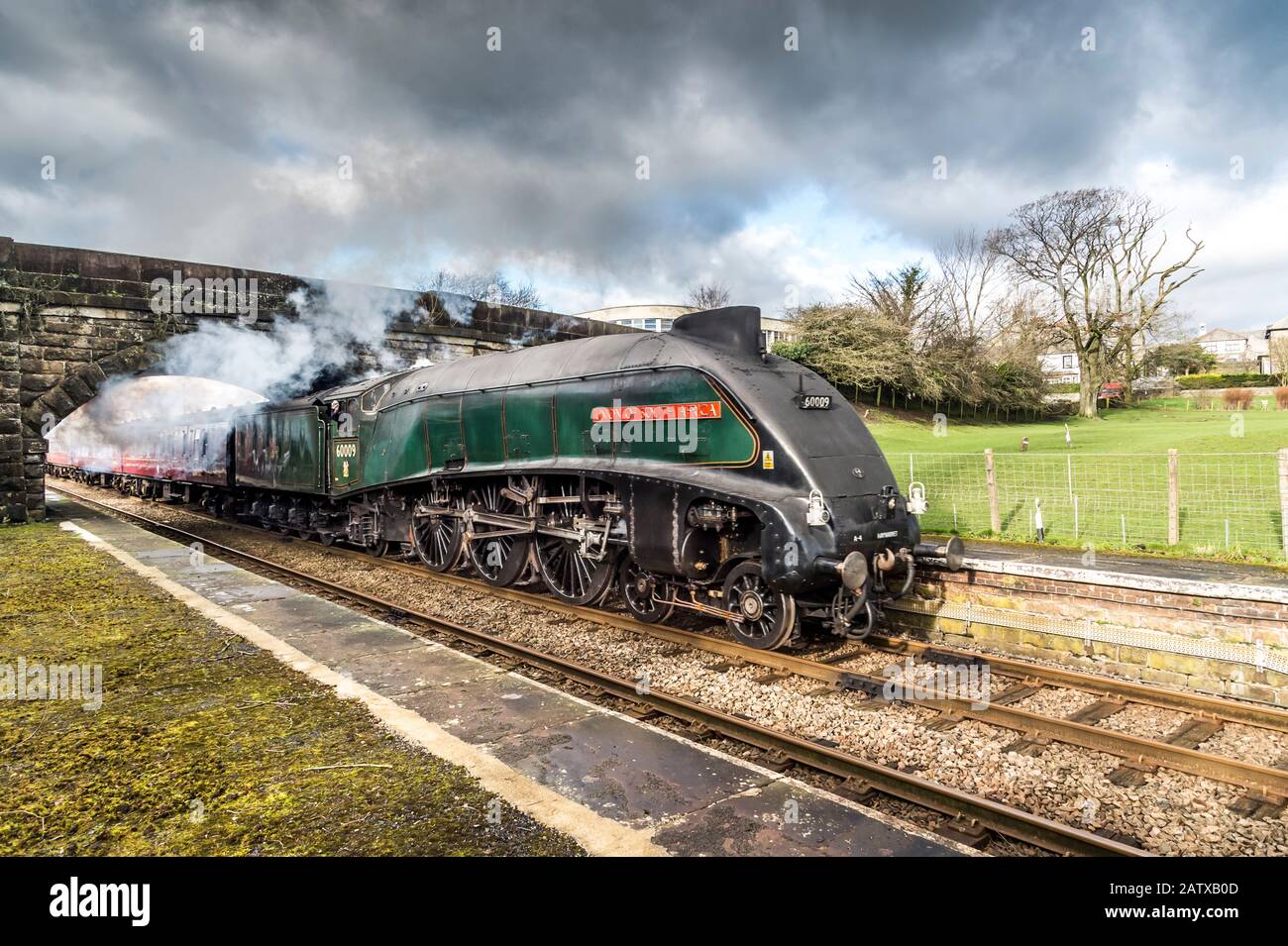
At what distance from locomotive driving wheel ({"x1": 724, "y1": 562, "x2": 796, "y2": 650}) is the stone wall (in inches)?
98.5

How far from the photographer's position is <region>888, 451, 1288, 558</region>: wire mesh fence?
35.6 feet

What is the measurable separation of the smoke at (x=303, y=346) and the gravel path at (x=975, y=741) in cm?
1333

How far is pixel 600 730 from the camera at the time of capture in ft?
17.1

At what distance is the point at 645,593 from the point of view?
8227mm

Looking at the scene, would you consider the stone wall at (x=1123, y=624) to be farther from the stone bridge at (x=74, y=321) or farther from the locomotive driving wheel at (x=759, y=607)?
the stone bridge at (x=74, y=321)

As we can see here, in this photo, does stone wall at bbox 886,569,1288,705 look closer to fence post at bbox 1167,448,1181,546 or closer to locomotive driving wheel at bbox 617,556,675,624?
locomotive driving wheel at bbox 617,556,675,624

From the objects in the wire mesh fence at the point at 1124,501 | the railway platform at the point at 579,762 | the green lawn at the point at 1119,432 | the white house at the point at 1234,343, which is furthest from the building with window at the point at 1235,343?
the railway platform at the point at 579,762

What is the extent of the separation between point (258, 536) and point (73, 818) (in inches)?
577

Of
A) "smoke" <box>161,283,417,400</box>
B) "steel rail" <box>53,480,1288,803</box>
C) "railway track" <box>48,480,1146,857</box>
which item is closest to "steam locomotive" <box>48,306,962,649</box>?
"steel rail" <box>53,480,1288,803</box>

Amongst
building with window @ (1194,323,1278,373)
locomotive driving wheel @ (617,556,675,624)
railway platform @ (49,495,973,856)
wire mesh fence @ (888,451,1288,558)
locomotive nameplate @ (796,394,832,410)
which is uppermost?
building with window @ (1194,323,1278,373)

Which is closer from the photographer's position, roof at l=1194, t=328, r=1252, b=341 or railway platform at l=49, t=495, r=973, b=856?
railway platform at l=49, t=495, r=973, b=856

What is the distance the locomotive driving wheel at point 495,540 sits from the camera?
9.99m

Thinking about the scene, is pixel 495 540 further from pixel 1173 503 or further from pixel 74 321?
pixel 74 321
